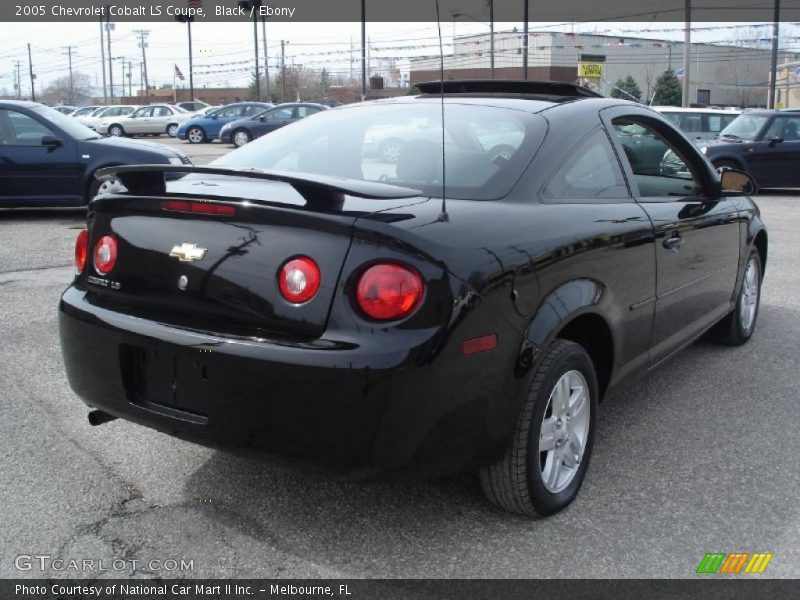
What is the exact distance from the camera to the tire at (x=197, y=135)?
3216 centimetres

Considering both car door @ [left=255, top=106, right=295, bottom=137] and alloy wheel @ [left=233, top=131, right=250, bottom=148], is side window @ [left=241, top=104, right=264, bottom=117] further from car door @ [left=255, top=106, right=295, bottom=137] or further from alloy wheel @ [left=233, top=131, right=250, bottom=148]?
car door @ [left=255, top=106, right=295, bottom=137]

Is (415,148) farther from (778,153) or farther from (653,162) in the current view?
(778,153)

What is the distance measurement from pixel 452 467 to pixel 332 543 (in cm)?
51

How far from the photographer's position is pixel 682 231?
3.91 meters

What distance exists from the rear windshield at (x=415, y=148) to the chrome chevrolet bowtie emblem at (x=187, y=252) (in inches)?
32.1

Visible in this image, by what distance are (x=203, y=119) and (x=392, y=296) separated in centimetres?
3127

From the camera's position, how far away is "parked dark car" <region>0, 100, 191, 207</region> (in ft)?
34.6

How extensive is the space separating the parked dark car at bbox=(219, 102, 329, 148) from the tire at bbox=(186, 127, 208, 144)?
157 inches

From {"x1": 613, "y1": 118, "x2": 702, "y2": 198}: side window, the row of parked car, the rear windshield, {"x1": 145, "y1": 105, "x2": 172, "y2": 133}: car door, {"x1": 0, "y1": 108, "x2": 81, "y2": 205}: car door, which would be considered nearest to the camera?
the rear windshield

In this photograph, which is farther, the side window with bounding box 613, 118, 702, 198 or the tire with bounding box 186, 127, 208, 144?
the tire with bounding box 186, 127, 208, 144

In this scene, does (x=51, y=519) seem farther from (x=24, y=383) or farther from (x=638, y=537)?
(x=638, y=537)

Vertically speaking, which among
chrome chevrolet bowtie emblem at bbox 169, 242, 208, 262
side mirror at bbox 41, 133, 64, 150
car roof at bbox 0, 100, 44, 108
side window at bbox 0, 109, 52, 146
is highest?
car roof at bbox 0, 100, 44, 108

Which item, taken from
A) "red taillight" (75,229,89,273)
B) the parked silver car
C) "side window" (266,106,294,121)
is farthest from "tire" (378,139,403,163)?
the parked silver car

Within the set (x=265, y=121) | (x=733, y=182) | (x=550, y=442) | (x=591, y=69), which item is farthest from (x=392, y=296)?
(x=591, y=69)
